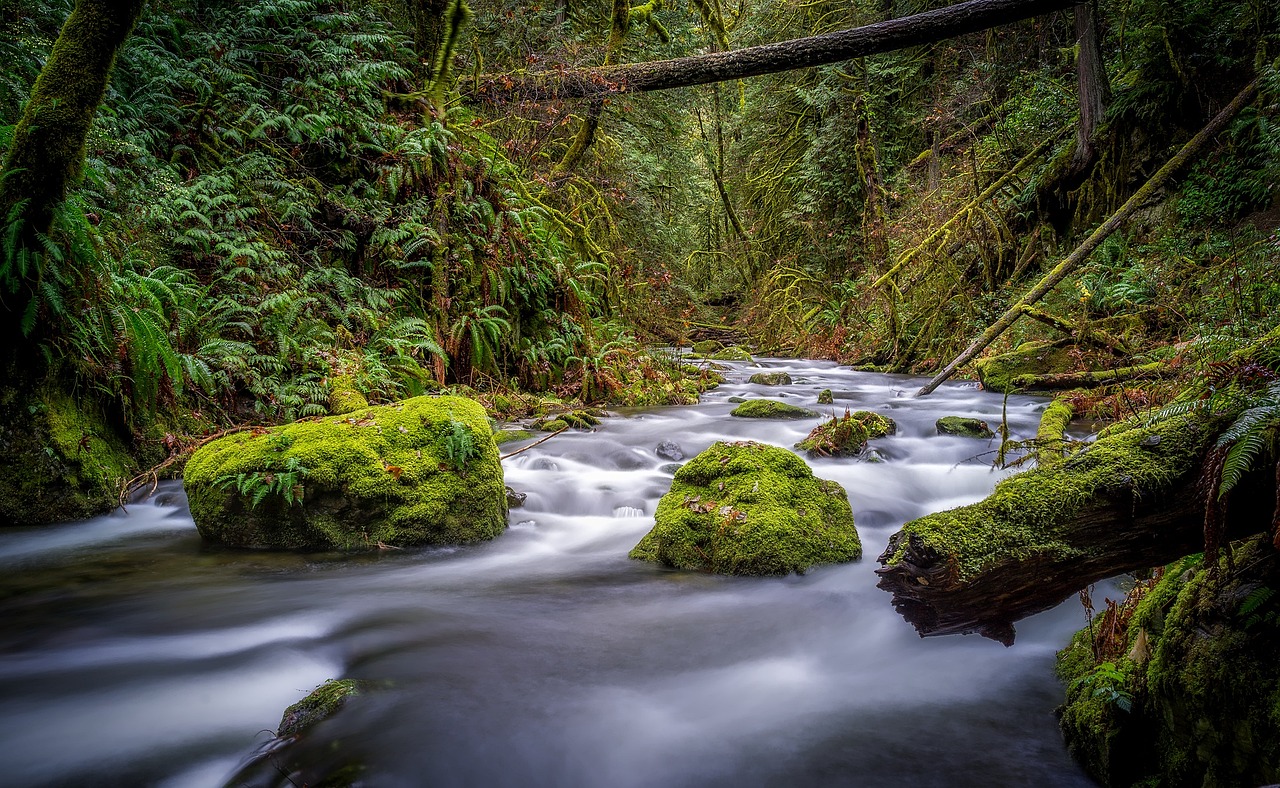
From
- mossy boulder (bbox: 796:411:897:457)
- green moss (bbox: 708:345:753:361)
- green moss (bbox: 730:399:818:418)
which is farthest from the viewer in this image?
green moss (bbox: 708:345:753:361)

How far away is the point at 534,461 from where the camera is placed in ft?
21.3

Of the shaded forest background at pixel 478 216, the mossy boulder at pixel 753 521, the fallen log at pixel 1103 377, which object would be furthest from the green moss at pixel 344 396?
the fallen log at pixel 1103 377

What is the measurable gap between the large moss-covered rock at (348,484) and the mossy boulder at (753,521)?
1.40 m

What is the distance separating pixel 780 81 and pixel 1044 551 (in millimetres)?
18124

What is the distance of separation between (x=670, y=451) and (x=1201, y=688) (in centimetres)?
513

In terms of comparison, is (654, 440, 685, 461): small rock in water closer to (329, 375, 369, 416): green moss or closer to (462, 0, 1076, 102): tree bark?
(329, 375, 369, 416): green moss

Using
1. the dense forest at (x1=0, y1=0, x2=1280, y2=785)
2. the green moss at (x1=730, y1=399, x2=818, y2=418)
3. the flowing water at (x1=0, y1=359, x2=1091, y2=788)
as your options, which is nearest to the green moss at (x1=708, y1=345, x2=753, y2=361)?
the dense forest at (x1=0, y1=0, x2=1280, y2=785)

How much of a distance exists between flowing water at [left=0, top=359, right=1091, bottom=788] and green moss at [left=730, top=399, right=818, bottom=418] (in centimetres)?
314

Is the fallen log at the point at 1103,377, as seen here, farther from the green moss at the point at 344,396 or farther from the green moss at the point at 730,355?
the green moss at the point at 730,355

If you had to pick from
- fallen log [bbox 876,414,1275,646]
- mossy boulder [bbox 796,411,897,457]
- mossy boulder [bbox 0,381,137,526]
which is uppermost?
mossy boulder [bbox 0,381,137,526]

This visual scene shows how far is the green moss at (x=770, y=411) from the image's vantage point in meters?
8.23

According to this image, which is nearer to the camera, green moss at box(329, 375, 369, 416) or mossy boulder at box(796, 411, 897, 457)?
green moss at box(329, 375, 369, 416)

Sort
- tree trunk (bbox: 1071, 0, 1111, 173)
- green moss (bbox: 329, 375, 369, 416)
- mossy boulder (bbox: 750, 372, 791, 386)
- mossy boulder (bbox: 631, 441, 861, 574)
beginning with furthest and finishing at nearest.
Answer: mossy boulder (bbox: 750, 372, 791, 386)
tree trunk (bbox: 1071, 0, 1111, 173)
green moss (bbox: 329, 375, 369, 416)
mossy boulder (bbox: 631, 441, 861, 574)

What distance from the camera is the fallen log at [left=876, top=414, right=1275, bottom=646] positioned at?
6.70ft
